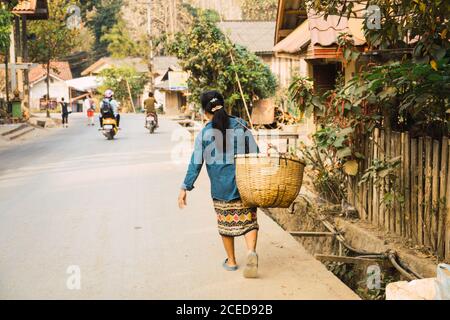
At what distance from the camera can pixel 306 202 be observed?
32.3 feet

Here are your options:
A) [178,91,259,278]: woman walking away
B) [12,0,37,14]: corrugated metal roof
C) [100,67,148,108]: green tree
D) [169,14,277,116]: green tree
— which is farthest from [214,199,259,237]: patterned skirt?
[100,67,148,108]: green tree

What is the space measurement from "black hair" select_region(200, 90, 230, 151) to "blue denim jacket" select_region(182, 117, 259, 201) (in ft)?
0.16

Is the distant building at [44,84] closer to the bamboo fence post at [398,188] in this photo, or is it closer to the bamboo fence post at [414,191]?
the bamboo fence post at [398,188]

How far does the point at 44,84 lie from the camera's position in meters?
75.8

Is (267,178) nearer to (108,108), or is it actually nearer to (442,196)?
(442,196)

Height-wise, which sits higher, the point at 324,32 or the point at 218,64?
the point at 324,32

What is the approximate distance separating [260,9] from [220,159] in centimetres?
5439

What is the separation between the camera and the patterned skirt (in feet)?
20.0

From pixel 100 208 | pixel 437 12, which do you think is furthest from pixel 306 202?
pixel 437 12

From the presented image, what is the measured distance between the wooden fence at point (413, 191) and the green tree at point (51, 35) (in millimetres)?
34550

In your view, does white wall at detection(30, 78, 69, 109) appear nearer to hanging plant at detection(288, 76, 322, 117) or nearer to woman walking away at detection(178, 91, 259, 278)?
hanging plant at detection(288, 76, 322, 117)

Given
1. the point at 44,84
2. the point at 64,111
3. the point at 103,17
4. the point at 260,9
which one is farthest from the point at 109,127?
the point at 103,17

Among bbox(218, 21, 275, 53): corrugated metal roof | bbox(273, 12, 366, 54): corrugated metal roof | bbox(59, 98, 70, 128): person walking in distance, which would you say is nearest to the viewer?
bbox(273, 12, 366, 54): corrugated metal roof
